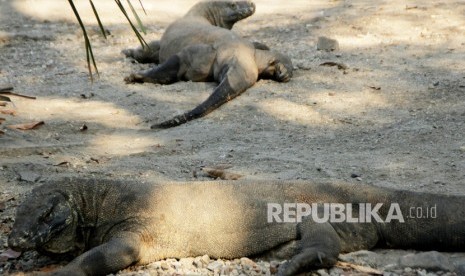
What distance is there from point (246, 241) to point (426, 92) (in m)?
3.62

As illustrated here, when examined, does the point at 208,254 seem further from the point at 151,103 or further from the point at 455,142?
the point at 151,103

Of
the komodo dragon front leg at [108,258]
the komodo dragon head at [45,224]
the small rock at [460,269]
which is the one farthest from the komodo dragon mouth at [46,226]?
the small rock at [460,269]

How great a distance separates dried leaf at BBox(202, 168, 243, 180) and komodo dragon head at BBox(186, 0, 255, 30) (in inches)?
200

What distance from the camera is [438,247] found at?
4.02m

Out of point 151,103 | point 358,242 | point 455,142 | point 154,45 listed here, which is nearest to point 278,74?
point 151,103

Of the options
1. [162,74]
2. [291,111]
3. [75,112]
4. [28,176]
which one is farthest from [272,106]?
[28,176]

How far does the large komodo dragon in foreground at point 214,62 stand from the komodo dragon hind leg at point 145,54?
2 centimetres

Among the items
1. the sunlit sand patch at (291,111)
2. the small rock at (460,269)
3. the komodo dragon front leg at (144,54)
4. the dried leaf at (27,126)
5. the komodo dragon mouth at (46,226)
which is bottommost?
the komodo dragon front leg at (144,54)

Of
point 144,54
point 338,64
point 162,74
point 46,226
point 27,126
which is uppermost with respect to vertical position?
point 46,226

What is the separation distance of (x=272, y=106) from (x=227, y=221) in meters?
3.18

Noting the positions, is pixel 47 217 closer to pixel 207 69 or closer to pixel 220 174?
pixel 220 174

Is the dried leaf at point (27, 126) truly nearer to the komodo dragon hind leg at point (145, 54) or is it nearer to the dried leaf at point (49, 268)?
the dried leaf at point (49, 268)

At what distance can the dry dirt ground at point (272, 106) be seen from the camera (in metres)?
5.32

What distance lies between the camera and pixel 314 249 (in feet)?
12.5
